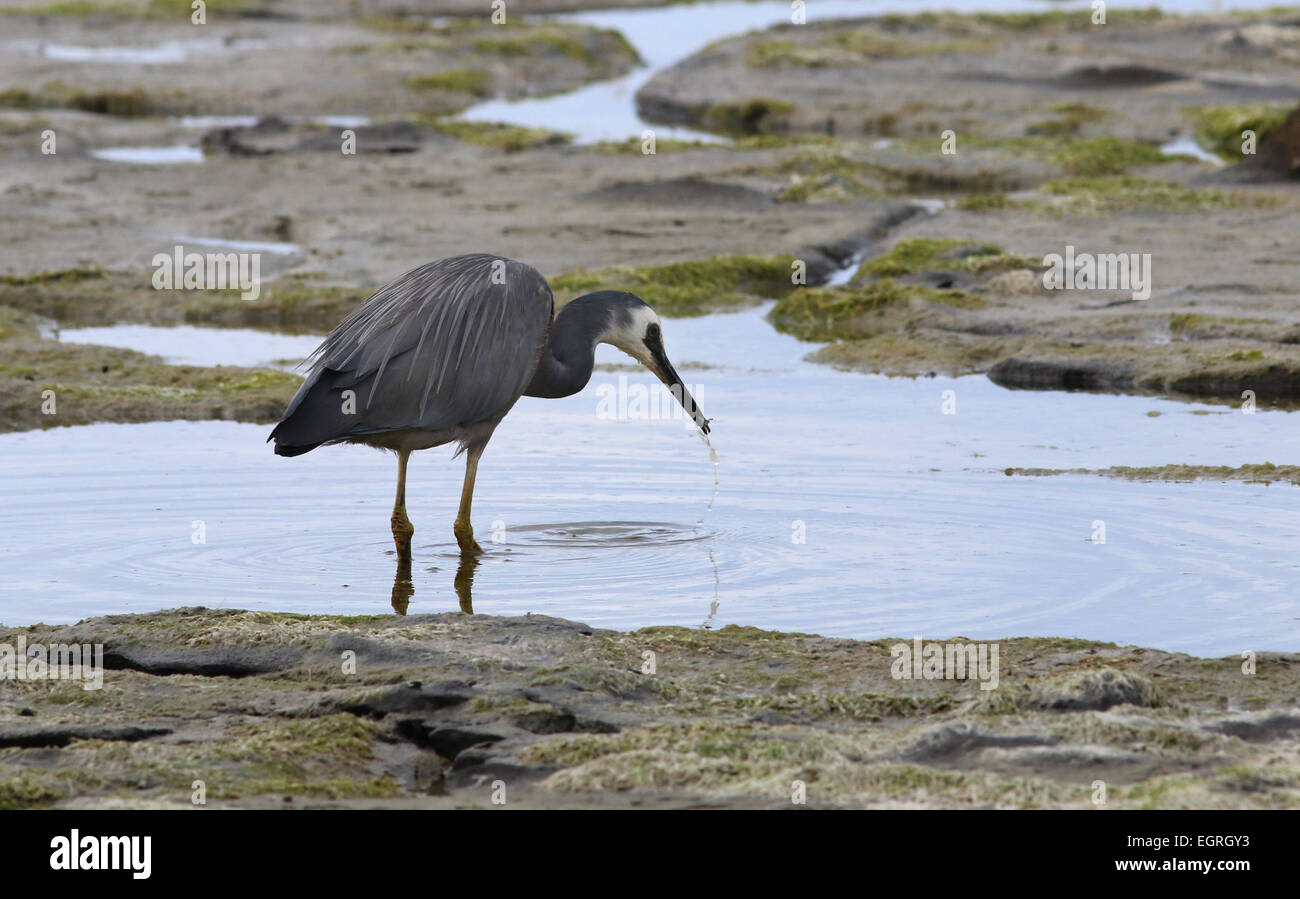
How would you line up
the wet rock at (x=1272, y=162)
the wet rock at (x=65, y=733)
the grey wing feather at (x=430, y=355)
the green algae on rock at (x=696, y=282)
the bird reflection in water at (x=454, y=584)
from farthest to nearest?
the wet rock at (x=1272, y=162) → the green algae on rock at (x=696, y=282) → the grey wing feather at (x=430, y=355) → the bird reflection in water at (x=454, y=584) → the wet rock at (x=65, y=733)

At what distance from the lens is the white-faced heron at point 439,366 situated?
329 inches

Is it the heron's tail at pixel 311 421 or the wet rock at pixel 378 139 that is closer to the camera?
the heron's tail at pixel 311 421

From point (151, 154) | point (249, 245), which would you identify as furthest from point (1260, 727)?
point (151, 154)

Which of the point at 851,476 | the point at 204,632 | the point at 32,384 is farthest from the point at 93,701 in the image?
the point at 32,384

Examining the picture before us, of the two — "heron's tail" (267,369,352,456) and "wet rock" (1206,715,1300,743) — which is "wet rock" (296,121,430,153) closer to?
"heron's tail" (267,369,352,456)

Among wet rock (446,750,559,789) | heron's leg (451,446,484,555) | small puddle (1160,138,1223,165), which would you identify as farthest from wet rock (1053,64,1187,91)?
wet rock (446,750,559,789)

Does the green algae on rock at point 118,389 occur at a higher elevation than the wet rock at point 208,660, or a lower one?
higher

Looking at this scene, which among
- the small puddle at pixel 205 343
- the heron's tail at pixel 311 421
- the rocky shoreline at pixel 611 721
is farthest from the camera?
the small puddle at pixel 205 343

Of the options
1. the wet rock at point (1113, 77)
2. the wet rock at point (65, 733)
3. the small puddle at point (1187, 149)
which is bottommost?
the wet rock at point (65, 733)

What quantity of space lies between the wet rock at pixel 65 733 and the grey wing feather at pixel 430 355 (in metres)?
2.84

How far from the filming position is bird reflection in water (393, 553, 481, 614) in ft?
26.3

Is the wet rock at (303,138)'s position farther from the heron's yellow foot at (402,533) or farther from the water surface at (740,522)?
the heron's yellow foot at (402,533)

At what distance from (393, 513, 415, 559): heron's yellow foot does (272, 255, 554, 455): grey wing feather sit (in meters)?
0.50

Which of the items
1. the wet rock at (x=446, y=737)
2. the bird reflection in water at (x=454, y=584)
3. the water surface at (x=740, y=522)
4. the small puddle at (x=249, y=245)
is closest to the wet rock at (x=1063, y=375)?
the water surface at (x=740, y=522)
